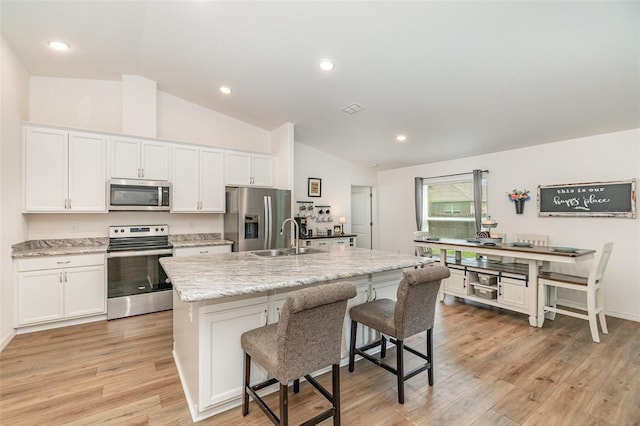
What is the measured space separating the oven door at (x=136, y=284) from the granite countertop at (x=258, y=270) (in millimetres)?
1650

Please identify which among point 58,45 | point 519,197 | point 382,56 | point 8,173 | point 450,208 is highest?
point 58,45

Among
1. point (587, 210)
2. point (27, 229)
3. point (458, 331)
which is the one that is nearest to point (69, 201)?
point (27, 229)

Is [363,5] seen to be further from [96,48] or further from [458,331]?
[458,331]

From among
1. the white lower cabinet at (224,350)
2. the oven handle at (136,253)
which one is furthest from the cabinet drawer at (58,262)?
the white lower cabinet at (224,350)

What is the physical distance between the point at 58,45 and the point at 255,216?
292cm

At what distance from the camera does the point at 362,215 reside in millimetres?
7363

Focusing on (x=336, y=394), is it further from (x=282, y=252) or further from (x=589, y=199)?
(x=589, y=199)

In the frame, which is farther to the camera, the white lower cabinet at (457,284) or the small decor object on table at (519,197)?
the small decor object on table at (519,197)

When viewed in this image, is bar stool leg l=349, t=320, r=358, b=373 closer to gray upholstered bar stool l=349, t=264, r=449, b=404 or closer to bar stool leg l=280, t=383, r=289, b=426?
gray upholstered bar stool l=349, t=264, r=449, b=404

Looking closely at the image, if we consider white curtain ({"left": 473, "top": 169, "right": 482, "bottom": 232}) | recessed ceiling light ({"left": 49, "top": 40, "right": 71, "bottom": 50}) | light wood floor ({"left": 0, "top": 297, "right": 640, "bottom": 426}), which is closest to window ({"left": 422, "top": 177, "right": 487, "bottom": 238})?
white curtain ({"left": 473, "top": 169, "right": 482, "bottom": 232})

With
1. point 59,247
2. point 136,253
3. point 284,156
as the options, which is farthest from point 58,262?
point 284,156

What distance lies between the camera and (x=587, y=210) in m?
3.90

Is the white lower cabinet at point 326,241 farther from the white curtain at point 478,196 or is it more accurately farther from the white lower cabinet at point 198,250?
the white curtain at point 478,196

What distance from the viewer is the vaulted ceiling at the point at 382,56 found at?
230 cm
